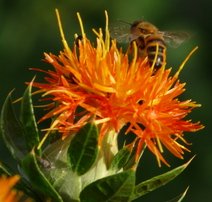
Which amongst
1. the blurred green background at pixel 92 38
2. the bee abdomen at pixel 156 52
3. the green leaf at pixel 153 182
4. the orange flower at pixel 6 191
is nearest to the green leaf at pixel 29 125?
the green leaf at pixel 153 182

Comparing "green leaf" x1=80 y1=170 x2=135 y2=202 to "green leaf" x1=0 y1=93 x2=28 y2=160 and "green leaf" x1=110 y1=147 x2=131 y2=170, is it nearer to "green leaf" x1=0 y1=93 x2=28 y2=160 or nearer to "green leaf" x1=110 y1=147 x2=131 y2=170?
"green leaf" x1=110 y1=147 x2=131 y2=170

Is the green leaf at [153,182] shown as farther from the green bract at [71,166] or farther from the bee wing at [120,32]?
the bee wing at [120,32]

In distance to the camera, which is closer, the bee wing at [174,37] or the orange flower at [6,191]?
the orange flower at [6,191]

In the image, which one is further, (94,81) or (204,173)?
(204,173)

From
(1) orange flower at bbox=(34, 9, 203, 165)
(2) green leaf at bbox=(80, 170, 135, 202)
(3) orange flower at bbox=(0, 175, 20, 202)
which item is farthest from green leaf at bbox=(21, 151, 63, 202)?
(3) orange flower at bbox=(0, 175, 20, 202)

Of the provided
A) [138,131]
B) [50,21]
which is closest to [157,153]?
[138,131]

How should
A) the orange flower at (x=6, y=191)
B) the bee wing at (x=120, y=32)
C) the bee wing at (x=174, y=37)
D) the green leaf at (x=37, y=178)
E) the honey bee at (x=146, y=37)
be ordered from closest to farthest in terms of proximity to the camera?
1. the orange flower at (x=6, y=191)
2. the green leaf at (x=37, y=178)
3. the honey bee at (x=146, y=37)
4. the bee wing at (x=120, y=32)
5. the bee wing at (x=174, y=37)

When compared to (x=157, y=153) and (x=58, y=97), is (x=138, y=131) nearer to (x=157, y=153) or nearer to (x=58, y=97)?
(x=157, y=153)

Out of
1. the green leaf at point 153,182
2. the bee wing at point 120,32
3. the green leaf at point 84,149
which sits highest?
the bee wing at point 120,32
